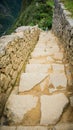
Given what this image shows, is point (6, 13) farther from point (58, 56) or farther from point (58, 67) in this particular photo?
point (58, 67)

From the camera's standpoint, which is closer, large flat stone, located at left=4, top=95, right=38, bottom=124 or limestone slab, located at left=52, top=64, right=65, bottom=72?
large flat stone, located at left=4, top=95, right=38, bottom=124

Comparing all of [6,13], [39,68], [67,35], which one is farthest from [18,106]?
A: [6,13]

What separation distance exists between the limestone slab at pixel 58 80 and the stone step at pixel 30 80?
22 centimetres

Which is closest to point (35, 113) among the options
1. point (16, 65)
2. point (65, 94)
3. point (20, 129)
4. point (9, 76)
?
point (20, 129)

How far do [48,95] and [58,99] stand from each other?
0.24 metres

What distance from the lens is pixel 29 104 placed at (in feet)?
11.9

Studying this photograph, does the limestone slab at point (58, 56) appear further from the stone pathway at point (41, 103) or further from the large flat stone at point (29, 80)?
the large flat stone at point (29, 80)

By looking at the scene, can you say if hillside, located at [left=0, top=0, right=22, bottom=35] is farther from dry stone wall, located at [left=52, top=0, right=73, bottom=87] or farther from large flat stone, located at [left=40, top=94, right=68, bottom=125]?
large flat stone, located at [left=40, top=94, right=68, bottom=125]

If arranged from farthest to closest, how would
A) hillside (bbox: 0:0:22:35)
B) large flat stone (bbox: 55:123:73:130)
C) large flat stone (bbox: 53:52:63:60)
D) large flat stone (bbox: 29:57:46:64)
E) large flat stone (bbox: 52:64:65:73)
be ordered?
hillside (bbox: 0:0:22:35), large flat stone (bbox: 53:52:63:60), large flat stone (bbox: 29:57:46:64), large flat stone (bbox: 52:64:65:73), large flat stone (bbox: 55:123:73:130)

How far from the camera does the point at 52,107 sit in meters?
3.52

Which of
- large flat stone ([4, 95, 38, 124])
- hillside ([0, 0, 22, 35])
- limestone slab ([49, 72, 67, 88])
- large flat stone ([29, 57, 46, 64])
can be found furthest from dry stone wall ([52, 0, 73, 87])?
hillside ([0, 0, 22, 35])

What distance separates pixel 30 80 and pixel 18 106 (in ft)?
3.31

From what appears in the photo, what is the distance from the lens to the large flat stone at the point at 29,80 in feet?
13.8

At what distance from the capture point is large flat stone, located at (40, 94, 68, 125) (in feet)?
10.7
